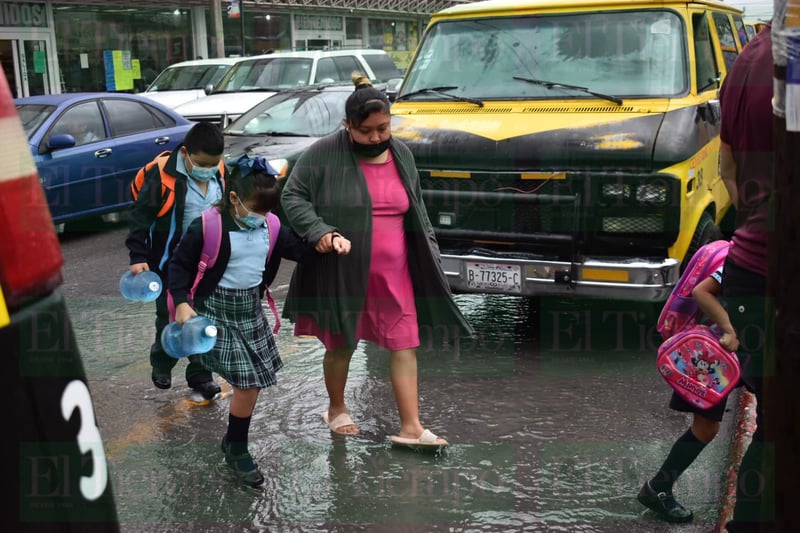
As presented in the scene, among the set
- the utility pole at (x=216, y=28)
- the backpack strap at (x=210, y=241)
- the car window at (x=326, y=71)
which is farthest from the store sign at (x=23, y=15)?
the backpack strap at (x=210, y=241)

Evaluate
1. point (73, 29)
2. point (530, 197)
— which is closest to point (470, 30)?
point (530, 197)

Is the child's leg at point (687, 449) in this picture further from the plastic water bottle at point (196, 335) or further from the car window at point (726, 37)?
the car window at point (726, 37)

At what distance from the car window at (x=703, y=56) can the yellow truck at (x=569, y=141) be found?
0.02 meters

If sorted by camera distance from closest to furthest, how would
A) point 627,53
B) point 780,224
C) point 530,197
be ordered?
point 780,224 → point 530,197 → point 627,53

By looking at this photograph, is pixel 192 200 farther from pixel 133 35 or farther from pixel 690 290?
pixel 133 35

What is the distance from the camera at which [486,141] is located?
567 centimetres

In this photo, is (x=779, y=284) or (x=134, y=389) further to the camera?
(x=134, y=389)

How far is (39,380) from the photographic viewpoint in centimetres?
143

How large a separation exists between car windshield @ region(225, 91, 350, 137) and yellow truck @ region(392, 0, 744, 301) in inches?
141

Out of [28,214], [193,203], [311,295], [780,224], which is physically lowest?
[311,295]

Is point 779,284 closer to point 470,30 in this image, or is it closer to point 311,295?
point 311,295

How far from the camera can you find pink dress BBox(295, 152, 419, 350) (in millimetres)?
4344

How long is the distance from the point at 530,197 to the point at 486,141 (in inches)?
17.5

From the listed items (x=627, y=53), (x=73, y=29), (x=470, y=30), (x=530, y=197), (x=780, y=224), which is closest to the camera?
(x=780, y=224)
